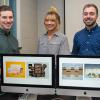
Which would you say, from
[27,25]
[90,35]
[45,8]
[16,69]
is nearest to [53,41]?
[90,35]

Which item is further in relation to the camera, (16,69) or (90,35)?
(90,35)

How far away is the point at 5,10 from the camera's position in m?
2.38

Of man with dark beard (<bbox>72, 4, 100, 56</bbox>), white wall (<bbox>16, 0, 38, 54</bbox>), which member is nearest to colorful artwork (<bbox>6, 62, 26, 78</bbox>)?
man with dark beard (<bbox>72, 4, 100, 56</bbox>)

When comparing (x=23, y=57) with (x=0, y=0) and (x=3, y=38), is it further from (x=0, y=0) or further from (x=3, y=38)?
(x=0, y=0)

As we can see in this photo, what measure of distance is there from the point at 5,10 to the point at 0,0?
4.17 feet

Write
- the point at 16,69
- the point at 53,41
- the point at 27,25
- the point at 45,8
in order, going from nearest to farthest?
the point at 16,69, the point at 53,41, the point at 27,25, the point at 45,8

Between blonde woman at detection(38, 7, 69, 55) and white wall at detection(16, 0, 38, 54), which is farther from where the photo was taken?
white wall at detection(16, 0, 38, 54)

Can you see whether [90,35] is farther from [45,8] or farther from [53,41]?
[45,8]

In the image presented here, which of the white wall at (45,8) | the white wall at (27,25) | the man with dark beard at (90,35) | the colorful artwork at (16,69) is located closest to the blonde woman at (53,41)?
the man with dark beard at (90,35)

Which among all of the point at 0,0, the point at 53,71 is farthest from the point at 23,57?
the point at 0,0

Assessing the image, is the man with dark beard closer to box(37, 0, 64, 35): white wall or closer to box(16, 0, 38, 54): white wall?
box(16, 0, 38, 54): white wall

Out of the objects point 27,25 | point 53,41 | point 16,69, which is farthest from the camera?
point 27,25

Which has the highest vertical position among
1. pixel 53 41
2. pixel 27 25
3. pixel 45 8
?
pixel 45 8

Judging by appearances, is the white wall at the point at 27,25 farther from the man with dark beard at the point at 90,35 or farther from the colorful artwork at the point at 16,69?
the colorful artwork at the point at 16,69
